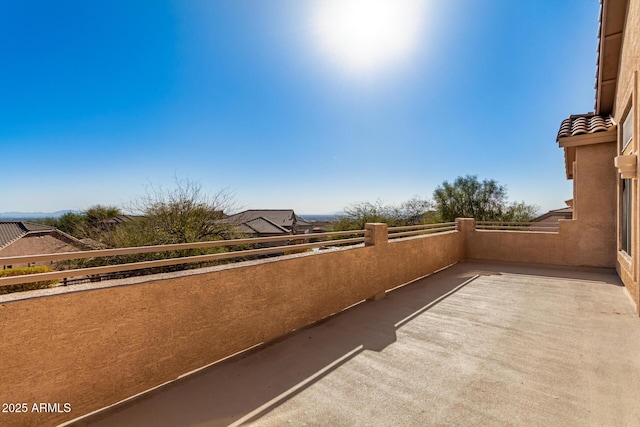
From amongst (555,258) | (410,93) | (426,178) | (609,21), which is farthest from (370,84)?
(426,178)

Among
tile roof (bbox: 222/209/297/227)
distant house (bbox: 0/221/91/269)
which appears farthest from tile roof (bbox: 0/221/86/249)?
tile roof (bbox: 222/209/297/227)

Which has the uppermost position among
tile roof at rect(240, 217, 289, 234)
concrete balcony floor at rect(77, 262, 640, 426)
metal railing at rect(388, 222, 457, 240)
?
metal railing at rect(388, 222, 457, 240)

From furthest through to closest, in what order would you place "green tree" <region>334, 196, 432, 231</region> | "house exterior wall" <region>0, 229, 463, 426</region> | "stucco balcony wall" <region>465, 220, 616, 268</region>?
"green tree" <region>334, 196, 432, 231</region> → "stucco balcony wall" <region>465, 220, 616, 268</region> → "house exterior wall" <region>0, 229, 463, 426</region>

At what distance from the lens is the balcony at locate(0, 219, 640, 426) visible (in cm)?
211

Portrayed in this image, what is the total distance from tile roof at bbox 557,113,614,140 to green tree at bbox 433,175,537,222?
12382 mm

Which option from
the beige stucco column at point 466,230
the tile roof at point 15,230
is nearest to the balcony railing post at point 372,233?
the beige stucco column at point 466,230

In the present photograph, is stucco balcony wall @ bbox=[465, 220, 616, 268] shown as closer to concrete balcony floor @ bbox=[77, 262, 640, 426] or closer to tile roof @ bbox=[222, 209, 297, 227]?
concrete balcony floor @ bbox=[77, 262, 640, 426]

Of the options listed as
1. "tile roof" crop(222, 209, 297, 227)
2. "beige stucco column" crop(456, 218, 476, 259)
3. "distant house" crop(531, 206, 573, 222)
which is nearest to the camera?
"beige stucco column" crop(456, 218, 476, 259)

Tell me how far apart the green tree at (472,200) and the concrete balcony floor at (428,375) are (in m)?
17.1

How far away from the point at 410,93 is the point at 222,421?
36.1ft

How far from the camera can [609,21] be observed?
5.78 meters

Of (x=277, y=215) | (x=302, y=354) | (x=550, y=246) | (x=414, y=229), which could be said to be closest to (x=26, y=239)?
(x=277, y=215)

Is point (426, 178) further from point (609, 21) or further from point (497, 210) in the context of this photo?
point (609, 21)

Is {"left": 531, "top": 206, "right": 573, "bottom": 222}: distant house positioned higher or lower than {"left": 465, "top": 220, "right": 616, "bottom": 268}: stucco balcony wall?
higher
